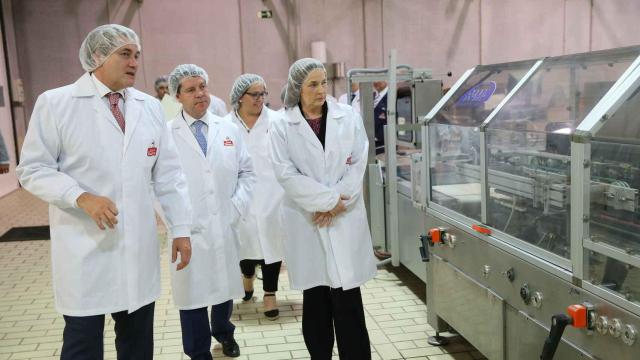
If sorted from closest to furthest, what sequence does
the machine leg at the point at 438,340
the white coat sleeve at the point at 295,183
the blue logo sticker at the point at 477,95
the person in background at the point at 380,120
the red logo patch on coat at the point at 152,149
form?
the red logo patch on coat at the point at 152,149 < the white coat sleeve at the point at 295,183 < the blue logo sticker at the point at 477,95 < the machine leg at the point at 438,340 < the person in background at the point at 380,120

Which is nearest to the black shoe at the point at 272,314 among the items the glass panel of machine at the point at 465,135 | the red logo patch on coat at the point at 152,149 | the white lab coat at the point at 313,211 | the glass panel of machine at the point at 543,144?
the white lab coat at the point at 313,211

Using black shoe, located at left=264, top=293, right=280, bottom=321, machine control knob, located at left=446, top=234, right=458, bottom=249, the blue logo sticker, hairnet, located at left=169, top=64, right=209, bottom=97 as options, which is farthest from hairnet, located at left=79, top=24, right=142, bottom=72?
black shoe, located at left=264, top=293, right=280, bottom=321

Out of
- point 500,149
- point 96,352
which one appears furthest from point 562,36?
point 96,352

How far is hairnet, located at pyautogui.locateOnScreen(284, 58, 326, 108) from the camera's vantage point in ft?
7.42

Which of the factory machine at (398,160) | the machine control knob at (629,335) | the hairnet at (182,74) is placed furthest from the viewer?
the factory machine at (398,160)

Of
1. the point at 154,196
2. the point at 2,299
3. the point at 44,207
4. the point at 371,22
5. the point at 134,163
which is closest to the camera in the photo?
the point at 134,163

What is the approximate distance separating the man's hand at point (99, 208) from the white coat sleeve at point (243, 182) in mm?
914

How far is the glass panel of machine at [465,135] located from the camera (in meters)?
2.48

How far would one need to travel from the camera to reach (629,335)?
1490 mm

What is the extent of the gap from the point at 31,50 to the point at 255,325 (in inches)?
249

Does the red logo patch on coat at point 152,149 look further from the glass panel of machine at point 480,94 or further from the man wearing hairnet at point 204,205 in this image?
the glass panel of machine at point 480,94

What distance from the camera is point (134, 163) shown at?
1.77m

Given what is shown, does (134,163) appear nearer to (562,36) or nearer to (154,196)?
(154,196)

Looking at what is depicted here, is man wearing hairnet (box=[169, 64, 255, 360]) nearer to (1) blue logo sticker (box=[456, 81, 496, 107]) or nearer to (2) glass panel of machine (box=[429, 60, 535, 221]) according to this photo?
(2) glass panel of machine (box=[429, 60, 535, 221])
